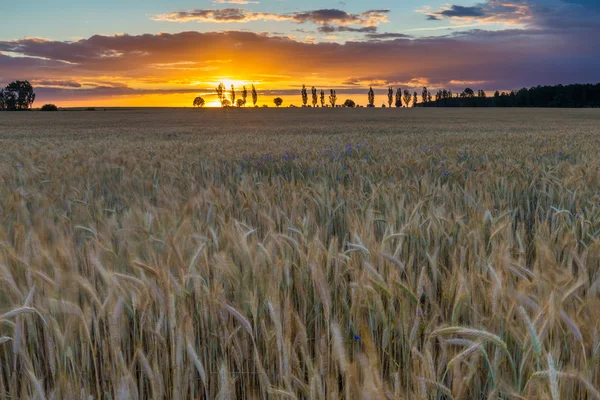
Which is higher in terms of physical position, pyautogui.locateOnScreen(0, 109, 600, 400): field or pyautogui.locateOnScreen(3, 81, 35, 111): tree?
pyautogui.locateOnScreen(3, 81, 35, 111): tree

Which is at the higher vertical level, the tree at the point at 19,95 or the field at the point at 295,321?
the tree at the point at 19,95

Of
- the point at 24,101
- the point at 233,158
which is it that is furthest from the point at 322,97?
the point at 233,158

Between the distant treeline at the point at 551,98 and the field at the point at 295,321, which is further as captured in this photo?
the distant treeline at the point at 551,98

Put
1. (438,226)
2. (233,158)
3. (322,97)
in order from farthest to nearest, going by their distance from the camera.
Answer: (322,97), (233,158), (438,226)

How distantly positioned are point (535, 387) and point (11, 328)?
5.48ft

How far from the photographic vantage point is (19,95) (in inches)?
4461

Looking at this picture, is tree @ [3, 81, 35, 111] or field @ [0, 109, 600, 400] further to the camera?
tree @ [3, 81, 35, 111]

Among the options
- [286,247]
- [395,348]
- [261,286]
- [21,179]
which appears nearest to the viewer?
[395,348]

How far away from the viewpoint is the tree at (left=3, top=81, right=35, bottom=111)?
111 m

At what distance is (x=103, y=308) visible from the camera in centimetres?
142

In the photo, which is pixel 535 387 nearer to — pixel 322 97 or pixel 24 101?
pixel 24 101

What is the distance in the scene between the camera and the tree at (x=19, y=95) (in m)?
111

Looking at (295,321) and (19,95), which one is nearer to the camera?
(295,321)

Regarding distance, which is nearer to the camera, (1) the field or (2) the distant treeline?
(1) the field
